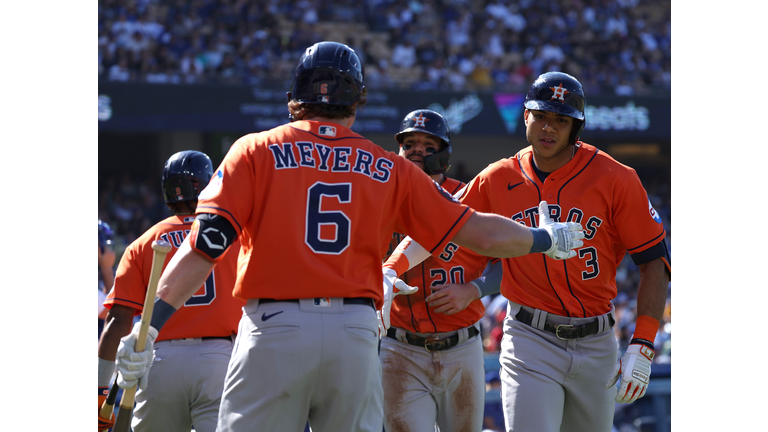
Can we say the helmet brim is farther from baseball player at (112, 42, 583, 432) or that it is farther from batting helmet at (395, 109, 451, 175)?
baseball player at (112, 42, 583, 432)

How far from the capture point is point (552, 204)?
4145 mm

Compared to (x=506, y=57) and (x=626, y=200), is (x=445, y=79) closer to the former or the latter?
(x=506, y=57)

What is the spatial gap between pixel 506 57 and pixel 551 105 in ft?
54.4

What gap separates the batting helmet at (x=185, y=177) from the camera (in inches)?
177

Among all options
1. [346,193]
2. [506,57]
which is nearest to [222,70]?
[506,57]

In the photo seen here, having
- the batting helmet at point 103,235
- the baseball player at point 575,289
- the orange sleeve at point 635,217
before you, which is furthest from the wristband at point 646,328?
the batting helmet at point 103,235

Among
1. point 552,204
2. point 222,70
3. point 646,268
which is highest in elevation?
point 222,70

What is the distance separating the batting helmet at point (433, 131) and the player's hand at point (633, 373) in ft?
5.45

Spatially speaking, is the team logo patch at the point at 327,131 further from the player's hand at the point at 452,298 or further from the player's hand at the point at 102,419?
the player's hand at the point at 102,419

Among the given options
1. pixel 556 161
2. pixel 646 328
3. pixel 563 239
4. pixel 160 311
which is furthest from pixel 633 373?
pixel 160 311

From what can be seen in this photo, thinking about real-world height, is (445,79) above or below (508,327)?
above

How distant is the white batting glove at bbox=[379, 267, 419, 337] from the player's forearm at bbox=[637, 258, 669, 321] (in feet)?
4.05

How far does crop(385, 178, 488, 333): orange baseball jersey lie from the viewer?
15.1 feet

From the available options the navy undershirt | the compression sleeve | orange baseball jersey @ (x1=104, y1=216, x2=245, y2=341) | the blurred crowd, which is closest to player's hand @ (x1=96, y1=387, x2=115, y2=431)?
orange baseball jersey @ (x1=104, y1=216, x2=245, y2=341)
